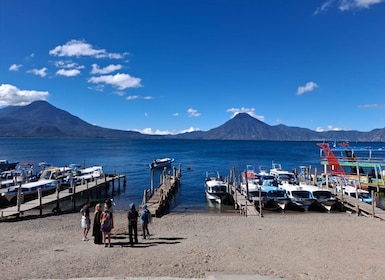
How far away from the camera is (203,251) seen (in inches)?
619

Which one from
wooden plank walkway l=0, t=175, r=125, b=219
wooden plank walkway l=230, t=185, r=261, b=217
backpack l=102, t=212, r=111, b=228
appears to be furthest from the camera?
wooden plank walkway l=230, t=185, r=261, b=217

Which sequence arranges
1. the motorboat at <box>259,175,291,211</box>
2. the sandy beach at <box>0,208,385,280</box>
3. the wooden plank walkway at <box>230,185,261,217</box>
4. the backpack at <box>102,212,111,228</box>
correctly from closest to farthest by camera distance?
the sandy beach at <box>0,208,385,280</box> < the backpack at <box>102,212,111,228</box> < the wooden plank walkway at <box>230,185,261,217</box> < the motorboat at <box>259,175,291,211</box>

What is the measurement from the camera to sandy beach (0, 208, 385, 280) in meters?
12.8

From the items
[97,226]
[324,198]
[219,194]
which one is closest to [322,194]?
[324,198]

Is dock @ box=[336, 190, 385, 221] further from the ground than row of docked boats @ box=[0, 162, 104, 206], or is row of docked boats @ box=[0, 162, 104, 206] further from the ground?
row of docked boats @ box=[0, 162, 104, 206]

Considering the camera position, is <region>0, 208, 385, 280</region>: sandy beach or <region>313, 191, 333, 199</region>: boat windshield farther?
<region>313, 191, 333, 199</region>: boat windshield

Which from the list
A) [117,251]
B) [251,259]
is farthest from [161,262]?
[251,259]

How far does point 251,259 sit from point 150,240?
5.71 meters

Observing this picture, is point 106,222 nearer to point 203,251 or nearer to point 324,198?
point 203,251

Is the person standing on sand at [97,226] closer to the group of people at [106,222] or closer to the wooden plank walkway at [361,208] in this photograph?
the group of people at [106,222]

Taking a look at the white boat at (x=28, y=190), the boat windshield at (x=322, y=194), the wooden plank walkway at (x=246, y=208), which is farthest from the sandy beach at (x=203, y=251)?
the white boat at (x=28, y=190)

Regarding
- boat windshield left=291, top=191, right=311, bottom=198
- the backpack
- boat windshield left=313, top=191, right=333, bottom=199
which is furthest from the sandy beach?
boat windshield left=291, top=191, right=311, bottom=198

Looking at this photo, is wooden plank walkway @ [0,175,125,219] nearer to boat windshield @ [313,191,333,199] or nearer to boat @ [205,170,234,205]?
boat @ [205,170,234,205]

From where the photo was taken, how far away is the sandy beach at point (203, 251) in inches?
504
